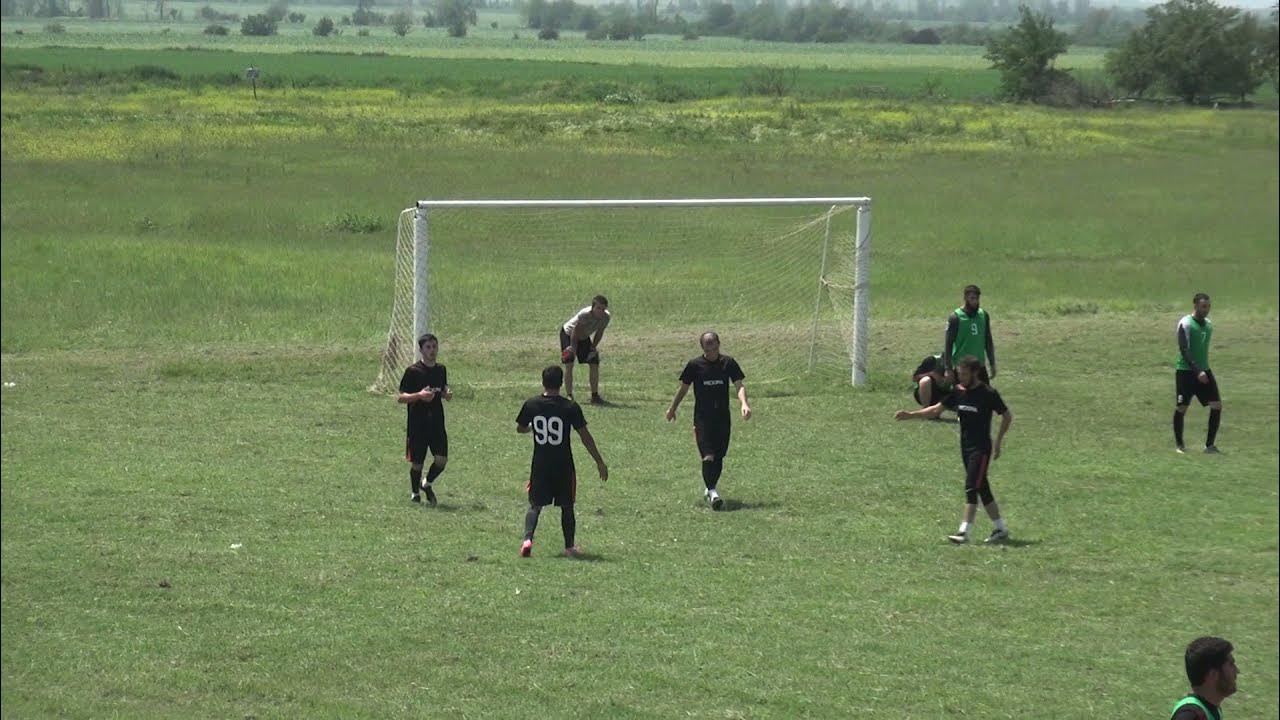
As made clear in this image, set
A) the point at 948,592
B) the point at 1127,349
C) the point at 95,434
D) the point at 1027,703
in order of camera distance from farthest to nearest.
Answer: the point at 95,434 → the point at 1127,349 → the point at 948,592 → the point at 1027,703

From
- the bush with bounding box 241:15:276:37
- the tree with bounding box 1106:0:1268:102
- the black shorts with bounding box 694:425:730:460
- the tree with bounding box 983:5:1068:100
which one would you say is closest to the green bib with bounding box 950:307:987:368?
the black shorts with bounding box 694:425:730:460

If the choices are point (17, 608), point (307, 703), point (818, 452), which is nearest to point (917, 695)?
point (818, 452)

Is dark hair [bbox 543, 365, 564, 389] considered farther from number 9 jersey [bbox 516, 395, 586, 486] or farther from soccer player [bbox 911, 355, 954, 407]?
soccer player [bbox 911, 355, 954, 407]

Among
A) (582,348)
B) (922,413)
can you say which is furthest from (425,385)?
(922,413)

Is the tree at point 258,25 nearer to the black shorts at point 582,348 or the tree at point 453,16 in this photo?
the tree at point 453,16

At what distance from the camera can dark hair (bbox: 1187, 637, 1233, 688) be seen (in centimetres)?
746

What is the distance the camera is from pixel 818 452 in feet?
41.5

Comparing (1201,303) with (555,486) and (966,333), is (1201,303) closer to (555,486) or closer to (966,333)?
(966,333)

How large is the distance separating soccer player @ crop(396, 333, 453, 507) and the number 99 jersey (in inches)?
19.4

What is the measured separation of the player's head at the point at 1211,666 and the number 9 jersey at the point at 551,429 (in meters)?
3.25

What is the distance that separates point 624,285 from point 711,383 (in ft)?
11.9

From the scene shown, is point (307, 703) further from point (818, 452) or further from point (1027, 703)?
point (1027, 703)

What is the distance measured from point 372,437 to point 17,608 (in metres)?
3.79

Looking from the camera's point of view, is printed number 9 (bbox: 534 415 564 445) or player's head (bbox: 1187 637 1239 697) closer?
player's head (bbox: 1187 637 1239 697)
